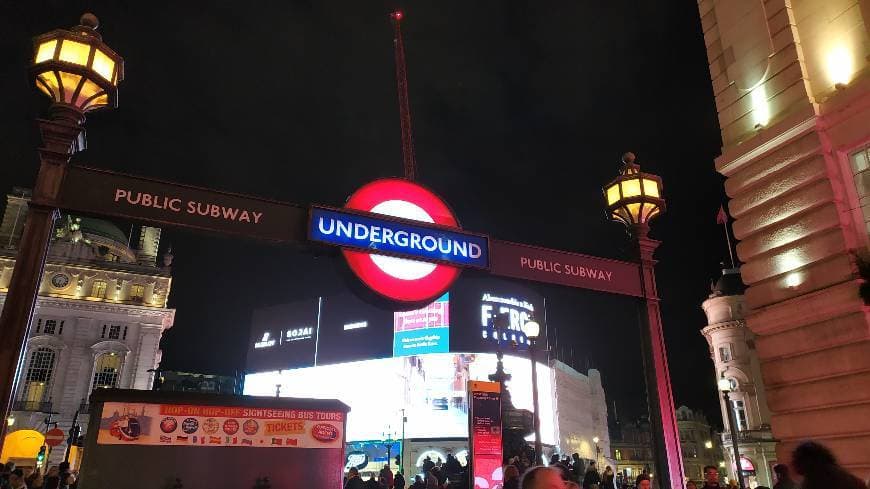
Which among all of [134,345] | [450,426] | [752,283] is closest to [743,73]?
[752,283]

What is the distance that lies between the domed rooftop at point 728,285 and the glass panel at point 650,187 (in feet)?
178

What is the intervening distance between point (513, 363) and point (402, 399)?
12053mm

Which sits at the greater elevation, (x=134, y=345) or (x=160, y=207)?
(x=134, y=345)

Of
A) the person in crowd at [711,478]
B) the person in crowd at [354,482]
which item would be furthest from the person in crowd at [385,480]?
the person in crowd at [711,478]

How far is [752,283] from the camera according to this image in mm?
9555

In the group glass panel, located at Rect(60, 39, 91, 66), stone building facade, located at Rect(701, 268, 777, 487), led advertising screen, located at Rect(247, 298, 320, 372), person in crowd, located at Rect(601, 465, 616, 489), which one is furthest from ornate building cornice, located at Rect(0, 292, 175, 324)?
glass panel, located at Rect(60, 39, 91, 66)

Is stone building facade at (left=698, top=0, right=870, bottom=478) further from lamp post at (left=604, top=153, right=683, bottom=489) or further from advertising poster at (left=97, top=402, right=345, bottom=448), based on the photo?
advertising poster at (left=97, top=402, right=345, bottom=448)

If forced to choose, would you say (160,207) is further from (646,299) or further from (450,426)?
(450,426)

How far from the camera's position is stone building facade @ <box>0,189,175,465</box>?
5053 cm

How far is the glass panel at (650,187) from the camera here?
7.02 m

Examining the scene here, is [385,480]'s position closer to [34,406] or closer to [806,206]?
[806,206]

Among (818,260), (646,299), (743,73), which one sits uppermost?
(743,73)

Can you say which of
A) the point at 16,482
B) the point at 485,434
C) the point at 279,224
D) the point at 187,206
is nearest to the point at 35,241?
the point at 187,206

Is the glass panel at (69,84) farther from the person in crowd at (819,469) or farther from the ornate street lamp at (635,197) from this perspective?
the person in crowd at (819,469)
